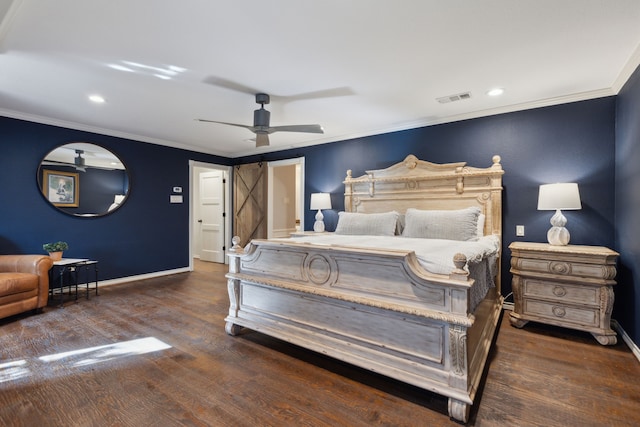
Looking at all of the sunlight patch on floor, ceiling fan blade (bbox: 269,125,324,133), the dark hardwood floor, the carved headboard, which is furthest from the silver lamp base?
the sunlight patch on floor

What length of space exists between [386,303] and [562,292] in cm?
201

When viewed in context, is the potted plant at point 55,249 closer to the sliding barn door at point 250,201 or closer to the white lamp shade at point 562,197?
the sliding barn door at point 250,201

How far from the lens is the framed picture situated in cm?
417

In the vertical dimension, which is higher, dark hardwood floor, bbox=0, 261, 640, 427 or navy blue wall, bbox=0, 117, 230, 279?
navy blue wall, bbox=0, 117, 230, 279

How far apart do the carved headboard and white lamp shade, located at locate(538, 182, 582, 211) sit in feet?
1.81

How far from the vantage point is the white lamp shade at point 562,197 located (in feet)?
9.48

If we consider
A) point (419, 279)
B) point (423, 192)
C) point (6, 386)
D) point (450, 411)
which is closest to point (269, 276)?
point (419, 279)

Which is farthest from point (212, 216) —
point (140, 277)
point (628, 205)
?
point (628, 205)

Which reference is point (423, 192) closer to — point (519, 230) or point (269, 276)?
point (519, 230)

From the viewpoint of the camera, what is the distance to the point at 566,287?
9.11ft

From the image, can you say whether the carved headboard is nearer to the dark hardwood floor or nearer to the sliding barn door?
the dark hardwood floor

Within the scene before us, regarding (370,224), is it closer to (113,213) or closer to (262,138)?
(262,138)

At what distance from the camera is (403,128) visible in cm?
434

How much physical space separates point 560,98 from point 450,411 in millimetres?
3373
